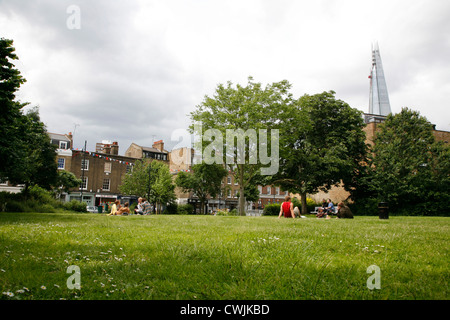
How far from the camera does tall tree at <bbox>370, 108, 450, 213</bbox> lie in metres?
38.5

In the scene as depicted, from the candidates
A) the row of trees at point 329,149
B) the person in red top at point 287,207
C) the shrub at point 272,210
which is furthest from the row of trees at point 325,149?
the person in red top at point 287,207

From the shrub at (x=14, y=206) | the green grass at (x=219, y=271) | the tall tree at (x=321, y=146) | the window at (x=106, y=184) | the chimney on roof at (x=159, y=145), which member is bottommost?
the shrub at (x=14, y=206)

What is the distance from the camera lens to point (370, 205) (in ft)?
131

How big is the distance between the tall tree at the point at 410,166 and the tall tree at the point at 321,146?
3270mm

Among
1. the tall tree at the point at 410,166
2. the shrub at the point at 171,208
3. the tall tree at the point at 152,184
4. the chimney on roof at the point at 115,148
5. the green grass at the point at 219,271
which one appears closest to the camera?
the green grass at the point at 219,271

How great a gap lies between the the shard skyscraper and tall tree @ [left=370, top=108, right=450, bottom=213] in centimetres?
4832

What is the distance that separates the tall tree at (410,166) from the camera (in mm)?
38500

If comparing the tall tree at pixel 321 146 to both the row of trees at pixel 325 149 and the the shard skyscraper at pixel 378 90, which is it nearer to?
the row of trees at pixel 325 149

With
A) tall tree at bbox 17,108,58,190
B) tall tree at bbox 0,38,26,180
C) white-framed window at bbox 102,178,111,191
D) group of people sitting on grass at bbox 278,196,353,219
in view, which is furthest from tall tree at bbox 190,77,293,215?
white-framed window at bbox 102,178,111,191

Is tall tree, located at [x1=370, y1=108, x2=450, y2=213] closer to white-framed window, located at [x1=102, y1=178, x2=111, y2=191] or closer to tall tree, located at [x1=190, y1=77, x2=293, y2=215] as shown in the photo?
tall tree, located at [x1=190, y1=77, x2=293, y2=215]

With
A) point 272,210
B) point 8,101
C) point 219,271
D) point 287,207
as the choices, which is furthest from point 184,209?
point 219,271
